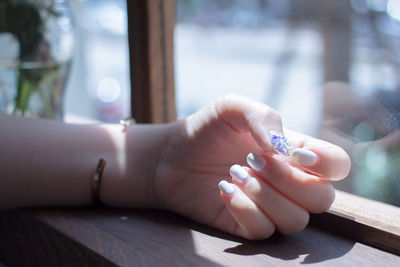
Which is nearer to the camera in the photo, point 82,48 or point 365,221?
point 365,221

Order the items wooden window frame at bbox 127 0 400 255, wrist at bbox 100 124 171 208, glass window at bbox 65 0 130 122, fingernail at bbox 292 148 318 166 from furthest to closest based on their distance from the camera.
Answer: glass window at bbox 65 0 130 122, wooden window frame at bbox 127 0 400 255, wrist at bbox 100 124 171 208, fingernail at bbox 292 148 318 166

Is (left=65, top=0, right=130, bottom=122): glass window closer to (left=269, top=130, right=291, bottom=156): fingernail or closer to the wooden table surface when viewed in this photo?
the wooden table surface

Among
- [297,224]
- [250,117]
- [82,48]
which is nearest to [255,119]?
[250,117]

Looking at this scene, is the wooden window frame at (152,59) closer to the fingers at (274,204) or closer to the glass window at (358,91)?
the glass window at (358,91)

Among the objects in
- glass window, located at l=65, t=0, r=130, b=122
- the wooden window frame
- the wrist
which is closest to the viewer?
the wrist

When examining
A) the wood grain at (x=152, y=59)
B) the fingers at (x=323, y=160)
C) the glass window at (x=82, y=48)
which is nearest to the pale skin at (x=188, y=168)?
the fingers at (x=323, y=160)

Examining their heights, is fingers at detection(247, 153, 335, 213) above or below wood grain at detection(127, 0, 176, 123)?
below

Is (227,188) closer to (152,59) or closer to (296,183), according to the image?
(296,183)

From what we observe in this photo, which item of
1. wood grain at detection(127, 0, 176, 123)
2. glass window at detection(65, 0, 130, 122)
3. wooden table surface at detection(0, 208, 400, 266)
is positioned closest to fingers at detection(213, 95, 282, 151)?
wooden table surface at detection(0, 208, 400, 266)

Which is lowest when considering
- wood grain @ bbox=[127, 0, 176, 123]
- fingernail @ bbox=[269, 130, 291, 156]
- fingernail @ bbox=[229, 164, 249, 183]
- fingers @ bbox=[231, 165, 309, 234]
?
fingers @ bbox=[231, 165, 309, 234]
